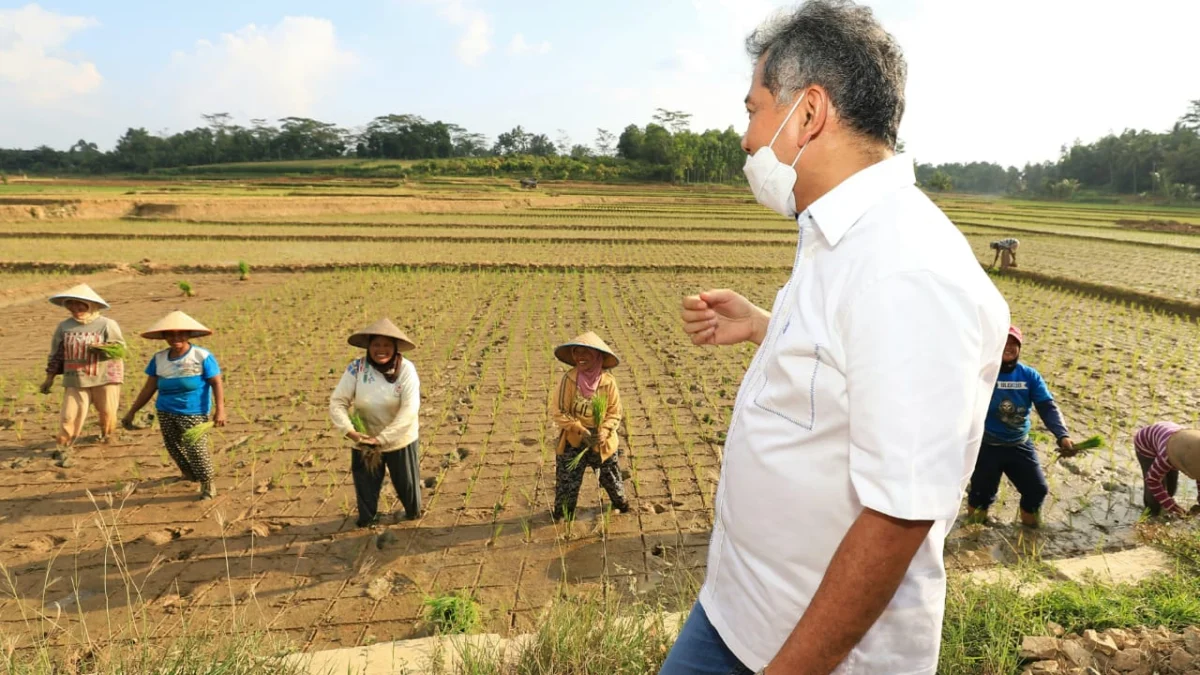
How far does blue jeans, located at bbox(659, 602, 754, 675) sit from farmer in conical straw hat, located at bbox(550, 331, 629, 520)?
Result: 2.49m

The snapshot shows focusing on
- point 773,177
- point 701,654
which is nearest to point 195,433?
point 701,654

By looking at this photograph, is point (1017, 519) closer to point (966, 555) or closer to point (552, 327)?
point (966, 555)

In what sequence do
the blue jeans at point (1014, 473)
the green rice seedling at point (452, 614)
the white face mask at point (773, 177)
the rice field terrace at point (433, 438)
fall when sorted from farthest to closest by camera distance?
the blue jeans at point (1014, 473), the rice field terrace at point (433, 438), the green rice seedling at point (452, 614), the white face mask at point (773, 177)

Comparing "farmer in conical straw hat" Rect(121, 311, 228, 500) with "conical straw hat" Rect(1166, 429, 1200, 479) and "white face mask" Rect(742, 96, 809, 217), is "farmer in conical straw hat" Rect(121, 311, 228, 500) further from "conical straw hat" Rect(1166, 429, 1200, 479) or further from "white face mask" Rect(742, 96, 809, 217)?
"conical straw hat" Rect(1166, 429, 1200, 479)

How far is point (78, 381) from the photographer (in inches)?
200

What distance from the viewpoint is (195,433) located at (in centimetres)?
428

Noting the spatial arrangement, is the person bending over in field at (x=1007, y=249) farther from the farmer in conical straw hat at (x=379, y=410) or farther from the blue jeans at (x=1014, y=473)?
the farmer in conical straw hat at (x=379, y=410)

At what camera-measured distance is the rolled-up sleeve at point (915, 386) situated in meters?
0.93

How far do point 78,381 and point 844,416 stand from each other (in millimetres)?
6043

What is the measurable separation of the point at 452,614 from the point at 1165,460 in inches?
175

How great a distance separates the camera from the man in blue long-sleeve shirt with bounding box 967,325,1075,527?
4012 millimetres

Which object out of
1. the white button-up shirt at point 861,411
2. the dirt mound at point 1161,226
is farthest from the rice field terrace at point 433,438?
the dirt mound at point 1161,226

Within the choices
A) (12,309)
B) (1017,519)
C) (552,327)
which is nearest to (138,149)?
(12,309)

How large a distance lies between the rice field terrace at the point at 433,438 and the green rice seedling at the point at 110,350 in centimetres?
73
